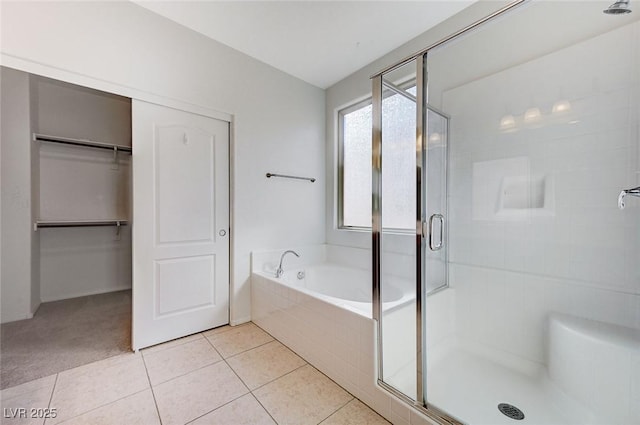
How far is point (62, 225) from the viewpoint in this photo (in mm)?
2949

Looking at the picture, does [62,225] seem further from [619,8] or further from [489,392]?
[619,8]

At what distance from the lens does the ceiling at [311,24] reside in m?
1.94

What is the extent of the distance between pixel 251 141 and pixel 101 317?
2.34 meters

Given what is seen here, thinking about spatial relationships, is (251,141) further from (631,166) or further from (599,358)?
A: (599,358)

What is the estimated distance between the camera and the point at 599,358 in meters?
1.31

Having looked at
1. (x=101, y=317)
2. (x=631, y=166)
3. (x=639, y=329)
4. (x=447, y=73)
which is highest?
(x=447, y=73)

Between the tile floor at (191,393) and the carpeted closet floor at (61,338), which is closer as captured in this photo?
the tile floor at (191,393)

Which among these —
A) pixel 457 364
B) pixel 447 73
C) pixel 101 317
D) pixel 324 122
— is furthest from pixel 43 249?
pixel 447 73

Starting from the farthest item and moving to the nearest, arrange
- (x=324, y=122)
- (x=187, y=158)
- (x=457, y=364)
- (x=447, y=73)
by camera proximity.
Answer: (x=324, y=122) < (x=187, y=158) < (x=447, y=73) < (x=457, y=364)

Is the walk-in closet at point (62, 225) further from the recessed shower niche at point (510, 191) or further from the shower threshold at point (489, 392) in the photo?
the recessed shower niche at point (510, 191)

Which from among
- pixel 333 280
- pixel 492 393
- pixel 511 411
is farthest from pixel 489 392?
pixel 333 280

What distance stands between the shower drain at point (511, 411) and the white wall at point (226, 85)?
81.2 inches

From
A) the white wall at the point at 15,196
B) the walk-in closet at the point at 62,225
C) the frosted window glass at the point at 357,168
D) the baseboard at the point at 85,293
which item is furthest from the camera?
the baseboard at the point at 85,293

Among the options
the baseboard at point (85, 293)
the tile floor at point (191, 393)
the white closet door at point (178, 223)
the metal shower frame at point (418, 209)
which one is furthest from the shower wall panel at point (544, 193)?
the baseboard at point (85, 293)
